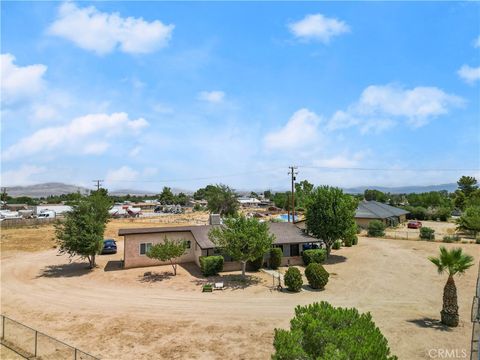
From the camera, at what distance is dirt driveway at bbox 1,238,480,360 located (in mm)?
17734

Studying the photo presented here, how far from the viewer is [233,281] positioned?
30.4 meters

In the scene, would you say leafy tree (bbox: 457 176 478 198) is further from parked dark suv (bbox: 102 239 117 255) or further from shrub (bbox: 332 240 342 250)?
parked dark suv (bbox: 102 239 117 255)

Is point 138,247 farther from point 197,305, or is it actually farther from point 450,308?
point 450,308

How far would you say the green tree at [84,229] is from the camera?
111 feet

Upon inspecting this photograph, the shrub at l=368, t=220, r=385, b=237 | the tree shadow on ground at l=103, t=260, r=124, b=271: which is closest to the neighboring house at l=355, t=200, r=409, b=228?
the shrub at l=368, t=220, r=385, b=237

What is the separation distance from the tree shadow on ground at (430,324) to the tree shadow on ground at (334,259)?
1697 cm

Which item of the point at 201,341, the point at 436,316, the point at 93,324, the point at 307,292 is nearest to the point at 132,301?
the point at 93,324

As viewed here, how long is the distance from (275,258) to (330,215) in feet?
27.5

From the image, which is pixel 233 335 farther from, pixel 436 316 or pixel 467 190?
pixel 467 190

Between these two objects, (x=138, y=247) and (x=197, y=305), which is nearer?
(x=197, y=305)

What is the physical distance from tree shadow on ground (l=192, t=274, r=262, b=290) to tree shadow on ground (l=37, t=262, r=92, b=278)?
1317cm

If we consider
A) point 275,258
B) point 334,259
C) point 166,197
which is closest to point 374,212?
point 334,259

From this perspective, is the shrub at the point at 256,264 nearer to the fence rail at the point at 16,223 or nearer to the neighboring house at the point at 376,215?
the neighboring house at the point at 376,215

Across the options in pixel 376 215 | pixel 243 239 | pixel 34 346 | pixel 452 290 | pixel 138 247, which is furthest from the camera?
pixel 376 215
